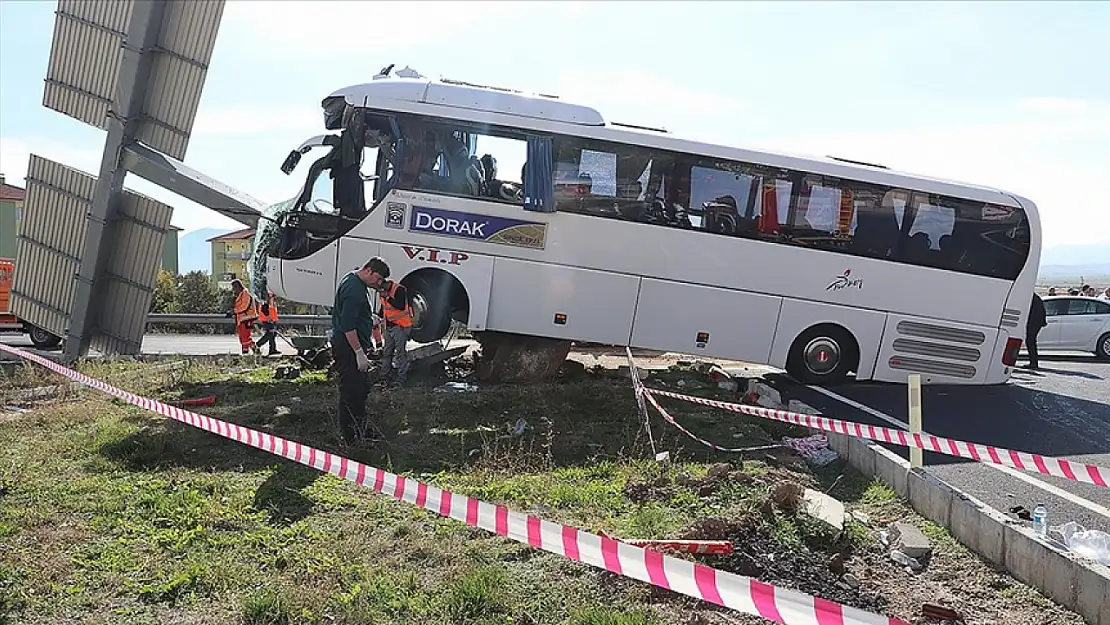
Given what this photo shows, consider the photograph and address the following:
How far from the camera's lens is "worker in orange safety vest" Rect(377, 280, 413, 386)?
1083 centimetres

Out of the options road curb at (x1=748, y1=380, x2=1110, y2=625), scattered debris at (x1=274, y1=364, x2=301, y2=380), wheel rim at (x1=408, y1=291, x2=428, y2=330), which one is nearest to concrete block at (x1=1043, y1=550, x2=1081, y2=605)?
road curb at (x1=748, y1=380, x2=1110, y2=625)

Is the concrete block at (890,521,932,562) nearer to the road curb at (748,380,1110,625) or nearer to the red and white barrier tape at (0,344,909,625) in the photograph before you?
the road curb at (748,380,1110,625)

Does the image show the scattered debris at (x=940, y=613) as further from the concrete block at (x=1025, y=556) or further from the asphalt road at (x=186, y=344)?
the asphalt road at (x=186, y=344)

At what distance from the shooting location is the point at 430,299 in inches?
446

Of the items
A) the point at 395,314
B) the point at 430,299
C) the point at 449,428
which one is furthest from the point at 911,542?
the point at 430,299

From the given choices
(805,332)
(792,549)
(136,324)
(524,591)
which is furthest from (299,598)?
(136,324)

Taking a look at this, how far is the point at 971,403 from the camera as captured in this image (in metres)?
11.5

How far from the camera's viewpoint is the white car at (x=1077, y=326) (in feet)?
63.7

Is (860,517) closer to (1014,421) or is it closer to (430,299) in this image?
(1014,421)

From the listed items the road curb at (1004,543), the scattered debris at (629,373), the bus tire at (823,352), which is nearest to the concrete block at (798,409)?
the bus tire at (823,352)

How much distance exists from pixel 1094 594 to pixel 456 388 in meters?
7.85

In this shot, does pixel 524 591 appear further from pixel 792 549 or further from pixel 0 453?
pixel 0 453

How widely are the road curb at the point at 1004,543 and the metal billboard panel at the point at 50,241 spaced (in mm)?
11241

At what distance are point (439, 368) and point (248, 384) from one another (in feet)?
8.37
